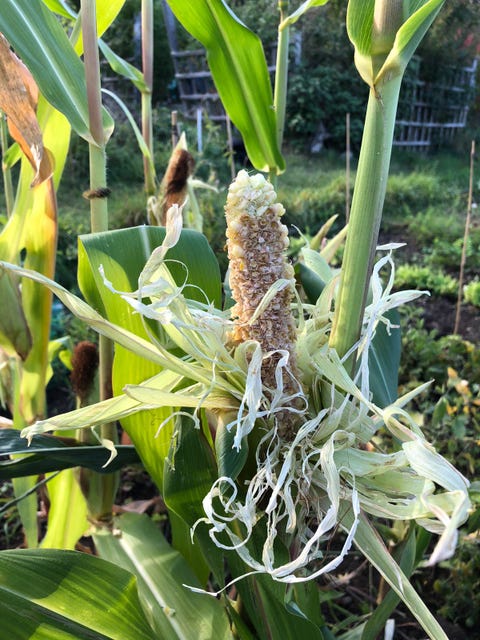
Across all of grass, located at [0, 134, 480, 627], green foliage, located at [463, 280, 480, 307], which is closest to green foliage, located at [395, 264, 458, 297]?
grass, located at [0, 134, 480, 627]

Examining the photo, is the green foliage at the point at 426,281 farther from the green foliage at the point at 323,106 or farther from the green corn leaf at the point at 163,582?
the green foliage at the point at 323,106

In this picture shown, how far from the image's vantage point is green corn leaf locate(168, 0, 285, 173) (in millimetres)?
765

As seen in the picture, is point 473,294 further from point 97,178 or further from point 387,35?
point 387,35

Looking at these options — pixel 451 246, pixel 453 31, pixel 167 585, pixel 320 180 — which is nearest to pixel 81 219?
pixel 451 246

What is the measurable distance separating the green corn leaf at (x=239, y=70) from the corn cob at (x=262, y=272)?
411 millimetres

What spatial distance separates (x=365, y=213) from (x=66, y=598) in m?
0.44

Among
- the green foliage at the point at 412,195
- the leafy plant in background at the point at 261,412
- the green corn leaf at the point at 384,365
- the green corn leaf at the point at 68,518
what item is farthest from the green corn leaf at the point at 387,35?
the green foliage at the point at 412,195

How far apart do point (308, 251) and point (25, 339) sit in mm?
519

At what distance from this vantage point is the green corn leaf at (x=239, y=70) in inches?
30.1

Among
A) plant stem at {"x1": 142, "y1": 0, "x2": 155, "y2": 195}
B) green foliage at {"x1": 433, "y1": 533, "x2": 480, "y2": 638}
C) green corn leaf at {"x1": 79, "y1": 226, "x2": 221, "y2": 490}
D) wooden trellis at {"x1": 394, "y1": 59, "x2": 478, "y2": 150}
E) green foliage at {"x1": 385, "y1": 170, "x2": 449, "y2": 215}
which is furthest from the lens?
wooden trellis at {"x1": 394, "y1": 59, "x2": 478, "y2": 150}

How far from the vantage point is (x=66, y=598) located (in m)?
0.57

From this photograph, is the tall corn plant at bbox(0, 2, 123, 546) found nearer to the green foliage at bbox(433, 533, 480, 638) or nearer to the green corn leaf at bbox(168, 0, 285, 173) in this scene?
the green corn leaf at bbox(168, 0, 285, 173)

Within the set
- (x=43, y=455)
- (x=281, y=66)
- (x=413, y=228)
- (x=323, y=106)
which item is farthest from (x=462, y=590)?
(x=323, y=106)

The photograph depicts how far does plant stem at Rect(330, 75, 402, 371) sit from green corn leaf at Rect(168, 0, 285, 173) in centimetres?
41
